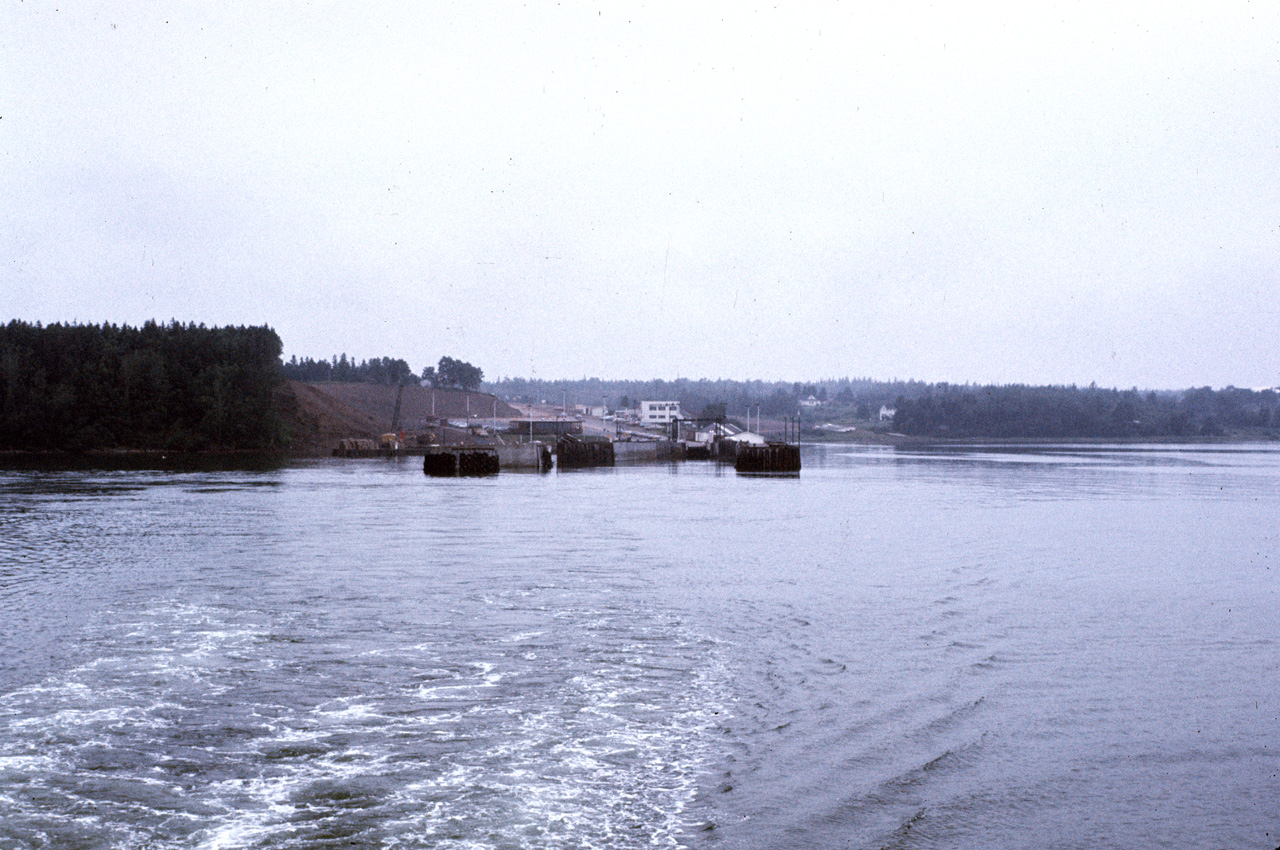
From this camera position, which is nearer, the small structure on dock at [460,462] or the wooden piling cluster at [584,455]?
the small structure on dock at [460,462]

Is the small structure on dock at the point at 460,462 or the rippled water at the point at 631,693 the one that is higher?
the small structure on dock at the point at 460,462

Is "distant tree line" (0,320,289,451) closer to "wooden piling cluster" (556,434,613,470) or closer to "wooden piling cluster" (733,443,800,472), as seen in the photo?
"wooden piling cluster" (556,434,613,470)

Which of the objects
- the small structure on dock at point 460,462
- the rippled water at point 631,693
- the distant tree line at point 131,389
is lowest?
the rippled water at point 631,693

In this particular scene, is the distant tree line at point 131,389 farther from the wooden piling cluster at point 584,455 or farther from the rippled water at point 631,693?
the rippled water at point 631,693

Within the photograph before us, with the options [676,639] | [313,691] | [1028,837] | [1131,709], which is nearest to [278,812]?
[313,691]

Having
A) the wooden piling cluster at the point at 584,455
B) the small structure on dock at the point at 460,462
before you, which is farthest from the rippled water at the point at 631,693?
the wooden piling cluster at the point at 584,455

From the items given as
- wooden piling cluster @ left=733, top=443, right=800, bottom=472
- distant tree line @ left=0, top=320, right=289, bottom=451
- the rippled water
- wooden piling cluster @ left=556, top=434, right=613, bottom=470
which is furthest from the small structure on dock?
the rippled water

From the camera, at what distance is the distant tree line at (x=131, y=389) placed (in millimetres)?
125562

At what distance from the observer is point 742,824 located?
1245cm

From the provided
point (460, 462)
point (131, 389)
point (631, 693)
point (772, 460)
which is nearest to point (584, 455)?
point (772, 460)

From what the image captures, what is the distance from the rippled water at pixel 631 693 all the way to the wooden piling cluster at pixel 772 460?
7065 cm

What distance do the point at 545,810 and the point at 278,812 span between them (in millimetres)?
3230

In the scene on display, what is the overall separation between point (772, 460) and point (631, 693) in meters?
97.7

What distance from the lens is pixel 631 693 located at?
18.5 m
